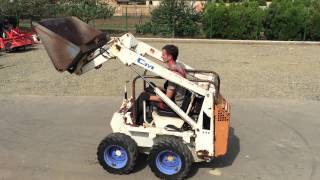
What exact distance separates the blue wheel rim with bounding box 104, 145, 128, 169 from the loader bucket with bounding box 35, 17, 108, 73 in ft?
3.75

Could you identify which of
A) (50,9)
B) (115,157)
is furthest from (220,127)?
(50,9)

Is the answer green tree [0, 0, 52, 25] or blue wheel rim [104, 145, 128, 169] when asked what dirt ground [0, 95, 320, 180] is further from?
green tree [0, 0, 52, 25]

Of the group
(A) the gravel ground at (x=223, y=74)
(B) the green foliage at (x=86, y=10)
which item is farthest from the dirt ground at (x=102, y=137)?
(B) the green foliage at (x=86, y=10)

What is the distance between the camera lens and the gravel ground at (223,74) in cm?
1180

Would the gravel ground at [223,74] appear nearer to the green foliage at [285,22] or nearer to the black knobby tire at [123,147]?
the green foliage at [285,22]

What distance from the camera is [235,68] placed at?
15.1m

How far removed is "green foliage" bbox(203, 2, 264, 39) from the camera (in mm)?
23047

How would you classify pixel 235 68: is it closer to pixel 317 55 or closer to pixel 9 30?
pixel 317 55

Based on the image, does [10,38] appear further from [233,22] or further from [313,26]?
[313,26]

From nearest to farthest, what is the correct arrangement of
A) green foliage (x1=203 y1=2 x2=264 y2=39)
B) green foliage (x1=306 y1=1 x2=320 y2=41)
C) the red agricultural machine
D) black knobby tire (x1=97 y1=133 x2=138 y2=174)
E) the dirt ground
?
black knobby tire (x1=97 y1=133 x2=138 y2=174)
the dirt ground
the red agricultural machine
green foliage (x1=306 y1=1 x2=320 y2=41)
green foliage (x1=203 y1=2 x2=264 y2=39)

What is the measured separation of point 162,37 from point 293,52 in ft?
21.5

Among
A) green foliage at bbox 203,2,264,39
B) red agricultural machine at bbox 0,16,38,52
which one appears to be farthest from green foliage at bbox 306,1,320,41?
red agricultural machine at bbox 0,16,38,52

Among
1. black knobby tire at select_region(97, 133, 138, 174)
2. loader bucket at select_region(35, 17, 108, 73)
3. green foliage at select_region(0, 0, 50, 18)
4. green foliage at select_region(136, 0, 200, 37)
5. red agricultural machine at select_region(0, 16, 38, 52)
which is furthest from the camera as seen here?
green foliage at select_region(0, 0, 50, 18)

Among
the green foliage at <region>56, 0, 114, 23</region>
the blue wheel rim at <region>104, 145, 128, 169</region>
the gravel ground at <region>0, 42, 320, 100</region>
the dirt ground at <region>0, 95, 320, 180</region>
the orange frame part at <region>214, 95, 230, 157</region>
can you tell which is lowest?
the dirt ground at <region>0, 95, 320, 180</region>
